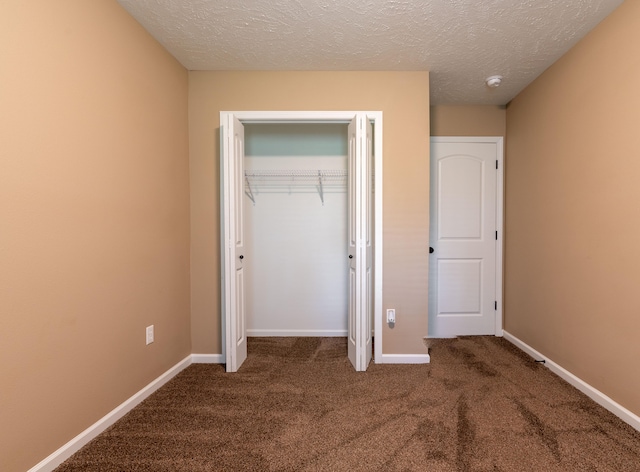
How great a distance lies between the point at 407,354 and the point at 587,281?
1409 mm

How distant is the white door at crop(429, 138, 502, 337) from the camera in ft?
11.3

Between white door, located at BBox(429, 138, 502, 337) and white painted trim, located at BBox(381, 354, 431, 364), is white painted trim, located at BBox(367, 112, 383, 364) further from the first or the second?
white door, located at BBox(429, 138, 502, 337)

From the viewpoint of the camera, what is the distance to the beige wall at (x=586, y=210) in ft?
6.18

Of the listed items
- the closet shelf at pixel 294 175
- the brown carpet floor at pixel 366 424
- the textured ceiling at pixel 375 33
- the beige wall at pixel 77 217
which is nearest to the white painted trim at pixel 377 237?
the brown carpet floor at pixel 366 424

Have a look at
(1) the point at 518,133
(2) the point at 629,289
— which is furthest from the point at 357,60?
(2) the point at 629,289

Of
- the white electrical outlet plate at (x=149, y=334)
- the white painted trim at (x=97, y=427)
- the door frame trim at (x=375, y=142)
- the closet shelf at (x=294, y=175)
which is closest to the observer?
the white painted trim at (x=97, y=427)

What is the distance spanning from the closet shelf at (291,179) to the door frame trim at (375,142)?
758mm

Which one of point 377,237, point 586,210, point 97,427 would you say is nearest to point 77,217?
point 97,427

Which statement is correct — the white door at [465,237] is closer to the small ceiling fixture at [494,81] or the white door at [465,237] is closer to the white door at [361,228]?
the small ceiling fixture at [494,81]

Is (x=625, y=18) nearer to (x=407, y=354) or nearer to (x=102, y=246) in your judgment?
(x=407, y=354)

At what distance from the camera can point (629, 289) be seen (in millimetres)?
1891

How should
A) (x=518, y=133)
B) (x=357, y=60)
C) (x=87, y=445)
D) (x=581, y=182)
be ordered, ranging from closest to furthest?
1. (x=87, y=445)
2. (x=581, y=182)
3. (x=357, y=60)
4. (x=518, y=133)

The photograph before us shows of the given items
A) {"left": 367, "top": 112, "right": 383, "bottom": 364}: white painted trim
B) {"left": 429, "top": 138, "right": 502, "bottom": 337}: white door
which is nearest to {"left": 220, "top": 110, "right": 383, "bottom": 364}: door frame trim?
{"left": 367, "top": 112, "right": 383, "bottom": 364}: white painted trim

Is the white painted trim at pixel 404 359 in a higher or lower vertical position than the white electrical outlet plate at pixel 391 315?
lower
